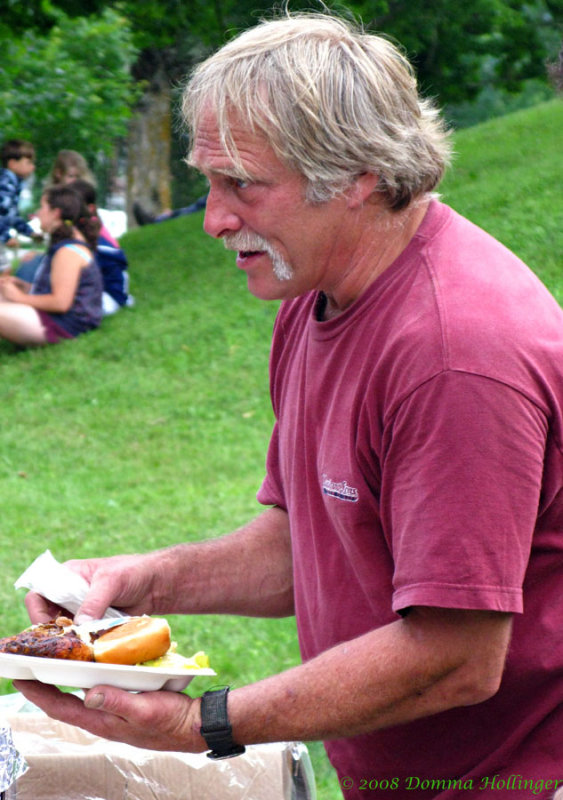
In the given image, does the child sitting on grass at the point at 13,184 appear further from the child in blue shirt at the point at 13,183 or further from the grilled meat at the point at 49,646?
the grilled meat at the point at 49,646

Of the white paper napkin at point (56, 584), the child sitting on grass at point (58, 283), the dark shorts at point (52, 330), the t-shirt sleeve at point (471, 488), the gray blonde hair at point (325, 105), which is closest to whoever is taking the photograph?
the t-shirt sleeve at point (471, 488)

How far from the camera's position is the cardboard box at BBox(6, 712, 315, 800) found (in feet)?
8.32

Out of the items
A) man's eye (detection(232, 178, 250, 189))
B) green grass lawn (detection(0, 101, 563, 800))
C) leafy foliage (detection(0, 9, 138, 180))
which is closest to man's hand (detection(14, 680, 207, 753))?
man's eye (detection(232, 178, 250, 189))

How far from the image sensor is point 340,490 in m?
2.02

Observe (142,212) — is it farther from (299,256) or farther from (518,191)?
(299,256)

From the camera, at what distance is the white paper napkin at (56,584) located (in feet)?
7.66

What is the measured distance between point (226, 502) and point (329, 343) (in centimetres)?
467

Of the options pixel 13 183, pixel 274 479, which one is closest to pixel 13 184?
pixel 13 183

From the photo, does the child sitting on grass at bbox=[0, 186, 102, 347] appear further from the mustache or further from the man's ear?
the man's ear

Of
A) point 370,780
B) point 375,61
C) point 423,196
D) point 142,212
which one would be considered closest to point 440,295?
point 423,196

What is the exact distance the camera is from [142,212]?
80.4 feet

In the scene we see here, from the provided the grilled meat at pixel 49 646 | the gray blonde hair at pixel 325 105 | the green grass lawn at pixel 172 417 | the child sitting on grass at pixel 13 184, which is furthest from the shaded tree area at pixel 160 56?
the grilled meat at pixel 49 646

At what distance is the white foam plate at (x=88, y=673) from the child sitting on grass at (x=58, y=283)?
8.15m

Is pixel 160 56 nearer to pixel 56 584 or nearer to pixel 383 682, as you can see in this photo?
pixel 56 584
